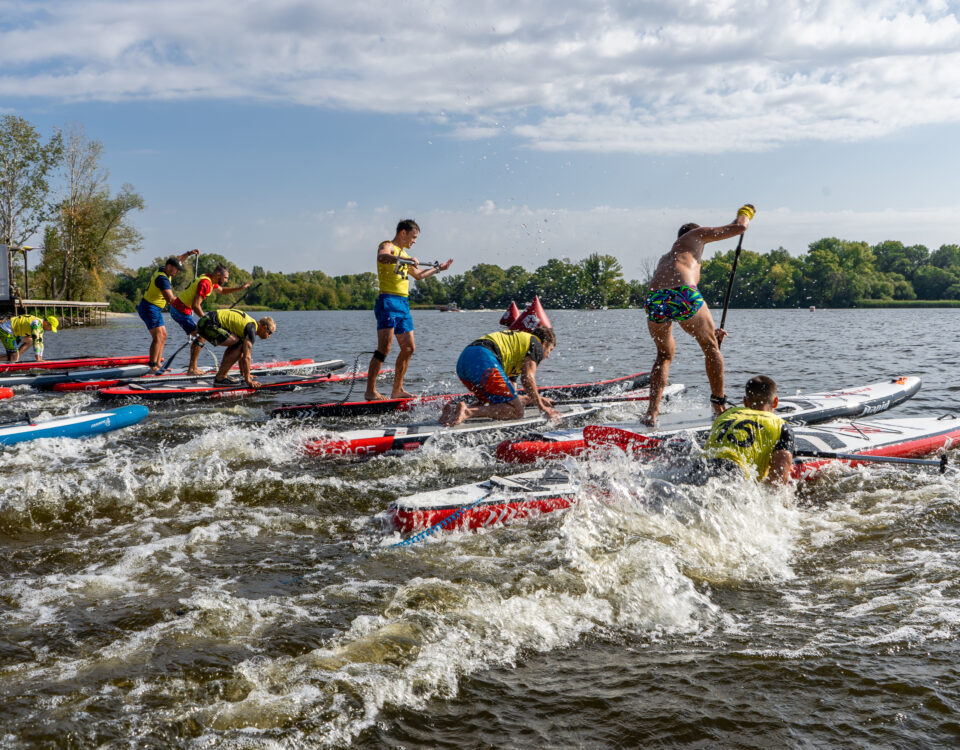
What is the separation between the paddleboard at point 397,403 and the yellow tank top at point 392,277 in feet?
5.37

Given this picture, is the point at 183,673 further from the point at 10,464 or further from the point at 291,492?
the point at 10,464

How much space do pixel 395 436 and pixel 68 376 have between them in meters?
9.38

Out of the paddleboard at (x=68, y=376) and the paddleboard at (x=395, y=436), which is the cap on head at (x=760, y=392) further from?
the paddleboard at (x=68, y=376)

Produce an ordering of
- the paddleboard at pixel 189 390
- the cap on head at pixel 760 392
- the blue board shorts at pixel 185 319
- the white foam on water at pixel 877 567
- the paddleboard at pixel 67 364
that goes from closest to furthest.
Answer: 1. the white foam on water at pixel 877 567
2. the cap on head at pixel 760 392
3. the paddleboard at pixel 189 390
4. the blue board shorts at pixel 185 319
5. the paddleboard at pixel 67 364

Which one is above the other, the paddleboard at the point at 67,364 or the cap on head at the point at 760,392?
the cap on head at the point at 760,392

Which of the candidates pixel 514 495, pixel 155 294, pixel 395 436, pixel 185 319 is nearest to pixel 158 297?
pixel 155 294

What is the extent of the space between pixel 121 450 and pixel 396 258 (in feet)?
14.4

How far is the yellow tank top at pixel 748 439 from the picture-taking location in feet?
19.0

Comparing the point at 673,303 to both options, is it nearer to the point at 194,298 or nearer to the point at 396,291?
the point at 396,291

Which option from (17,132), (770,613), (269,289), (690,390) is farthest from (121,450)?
(269,289)

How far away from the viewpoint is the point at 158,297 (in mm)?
14484

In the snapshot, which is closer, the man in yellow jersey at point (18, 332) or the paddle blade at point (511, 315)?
the paddle blade at point (511, 315)

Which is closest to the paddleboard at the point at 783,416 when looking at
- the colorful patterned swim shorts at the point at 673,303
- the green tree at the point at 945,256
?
the colorful patterned swim shorts at the point at 673,303

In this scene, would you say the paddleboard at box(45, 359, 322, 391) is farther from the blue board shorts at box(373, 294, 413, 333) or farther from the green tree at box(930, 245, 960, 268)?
the green tree at box(930, 245, 960, 268)
